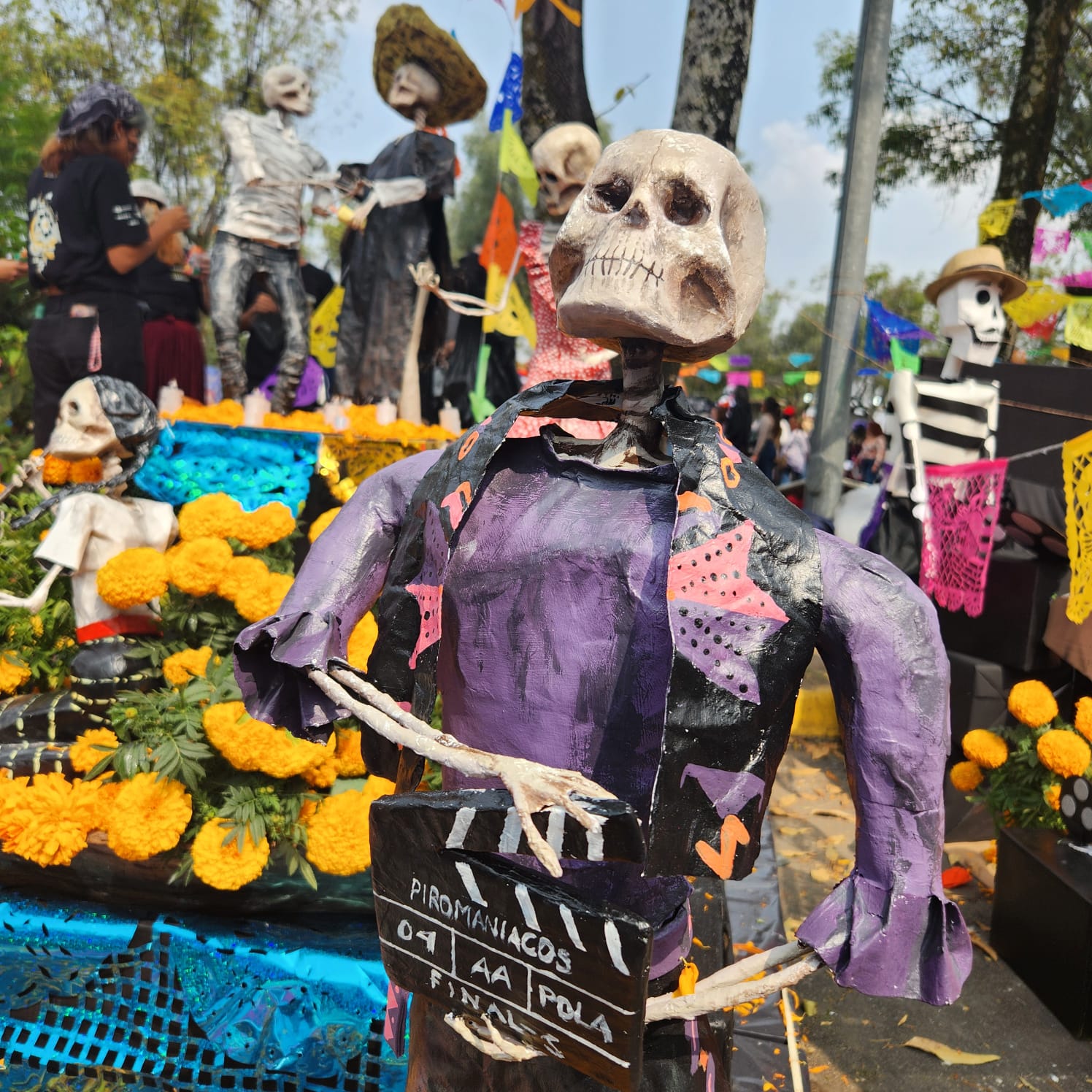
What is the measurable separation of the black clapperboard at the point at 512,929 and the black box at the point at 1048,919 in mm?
2461

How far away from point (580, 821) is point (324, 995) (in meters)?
1.69

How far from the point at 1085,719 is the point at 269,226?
171 inches

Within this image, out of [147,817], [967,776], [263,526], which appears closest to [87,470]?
[263,526]

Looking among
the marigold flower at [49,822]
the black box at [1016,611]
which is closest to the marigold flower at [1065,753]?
the black box at [1016,611]

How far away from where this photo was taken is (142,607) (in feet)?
10.2

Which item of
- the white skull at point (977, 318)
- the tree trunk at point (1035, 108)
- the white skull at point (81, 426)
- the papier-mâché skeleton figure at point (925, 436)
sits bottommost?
the white skull at point (81, 426)

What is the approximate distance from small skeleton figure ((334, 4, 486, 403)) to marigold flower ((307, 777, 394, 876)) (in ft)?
10.4

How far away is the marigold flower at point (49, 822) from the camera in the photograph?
2496mm

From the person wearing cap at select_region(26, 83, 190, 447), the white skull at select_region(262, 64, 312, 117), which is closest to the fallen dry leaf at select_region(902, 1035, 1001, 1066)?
the person wearing cap at select_region(26, 83, 190, 447)

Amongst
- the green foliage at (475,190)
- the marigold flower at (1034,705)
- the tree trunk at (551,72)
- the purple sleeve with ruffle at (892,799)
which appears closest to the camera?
the purple sleeve with ruffle at (892,799)

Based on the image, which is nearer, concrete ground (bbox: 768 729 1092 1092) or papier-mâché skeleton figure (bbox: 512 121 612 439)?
concrete ground (bbox: 768 729 1092 1092)

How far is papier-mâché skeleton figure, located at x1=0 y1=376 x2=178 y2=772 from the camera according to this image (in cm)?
→ 295

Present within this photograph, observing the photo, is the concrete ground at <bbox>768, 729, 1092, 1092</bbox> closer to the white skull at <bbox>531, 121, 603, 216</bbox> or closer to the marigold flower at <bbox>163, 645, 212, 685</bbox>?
the marigold flower at <bbox>163, 645, 212, 685</bbox>

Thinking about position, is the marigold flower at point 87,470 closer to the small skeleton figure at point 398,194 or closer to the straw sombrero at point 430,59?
the small skeleton figure at point 398,194
